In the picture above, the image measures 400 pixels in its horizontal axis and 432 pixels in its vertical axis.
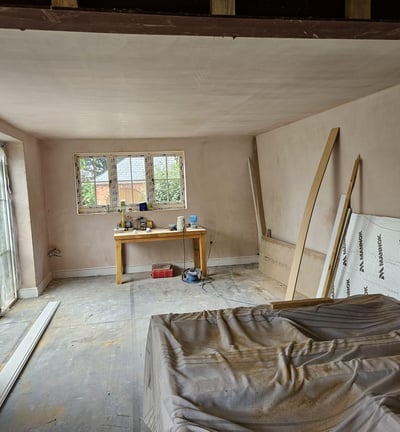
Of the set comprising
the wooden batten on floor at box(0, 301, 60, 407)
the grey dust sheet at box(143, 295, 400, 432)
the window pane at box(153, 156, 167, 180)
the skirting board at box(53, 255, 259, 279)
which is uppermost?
the window pane at box(153, 156, 167, 180)

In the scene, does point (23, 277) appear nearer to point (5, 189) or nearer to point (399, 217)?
point (5, 189)

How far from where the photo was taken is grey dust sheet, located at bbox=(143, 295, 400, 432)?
1.34 meters

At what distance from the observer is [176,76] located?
2.58m

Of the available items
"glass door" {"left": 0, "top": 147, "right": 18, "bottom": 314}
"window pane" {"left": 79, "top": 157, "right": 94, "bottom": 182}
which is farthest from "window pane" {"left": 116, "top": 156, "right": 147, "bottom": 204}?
"glass door" {"left": 0, "top": 147, "right": 18, "bottom": 314}

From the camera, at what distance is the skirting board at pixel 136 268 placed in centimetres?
596

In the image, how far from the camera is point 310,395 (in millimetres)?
1465

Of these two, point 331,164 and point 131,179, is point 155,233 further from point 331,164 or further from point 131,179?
point 331,164

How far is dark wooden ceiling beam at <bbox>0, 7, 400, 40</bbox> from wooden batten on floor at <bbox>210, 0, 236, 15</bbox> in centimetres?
2

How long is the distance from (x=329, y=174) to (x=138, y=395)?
3219 mm

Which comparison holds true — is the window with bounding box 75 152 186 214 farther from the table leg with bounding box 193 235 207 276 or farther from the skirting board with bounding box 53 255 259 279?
the skirting board with bounding box 53 255 259 279

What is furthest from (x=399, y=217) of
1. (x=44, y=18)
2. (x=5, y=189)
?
(x=5, y=189)

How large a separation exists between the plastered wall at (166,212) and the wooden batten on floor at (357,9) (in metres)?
4.96

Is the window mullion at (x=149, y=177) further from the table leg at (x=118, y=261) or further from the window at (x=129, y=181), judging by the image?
the table leg at (x=118, y=261)

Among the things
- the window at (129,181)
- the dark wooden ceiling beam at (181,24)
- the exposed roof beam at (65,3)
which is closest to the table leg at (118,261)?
the window at (129,181)
